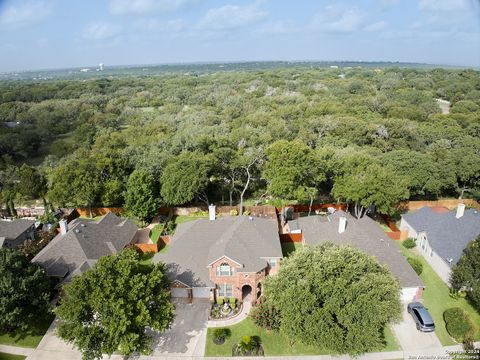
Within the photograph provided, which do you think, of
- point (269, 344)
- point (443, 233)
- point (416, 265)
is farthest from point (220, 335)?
point (443, 233)

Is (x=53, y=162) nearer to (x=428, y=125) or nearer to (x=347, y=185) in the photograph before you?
(x=347, y=185)

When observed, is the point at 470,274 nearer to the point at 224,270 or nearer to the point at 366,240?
the point at 366,240

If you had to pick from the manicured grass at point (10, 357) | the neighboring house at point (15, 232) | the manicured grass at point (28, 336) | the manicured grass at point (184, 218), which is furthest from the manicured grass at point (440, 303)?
the neighboring house at point (15, 232)

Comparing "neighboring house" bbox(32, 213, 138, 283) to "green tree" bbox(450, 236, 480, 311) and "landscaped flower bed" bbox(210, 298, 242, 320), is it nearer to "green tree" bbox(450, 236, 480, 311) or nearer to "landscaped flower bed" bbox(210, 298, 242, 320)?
"landscaped flower bed" bbox(210, 298, 242, 320)

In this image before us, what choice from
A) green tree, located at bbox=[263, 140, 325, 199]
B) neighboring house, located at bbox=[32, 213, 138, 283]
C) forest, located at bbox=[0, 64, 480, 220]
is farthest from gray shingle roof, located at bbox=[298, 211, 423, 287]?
neighboring house, located at bbox=[32, 213, 138, 283]

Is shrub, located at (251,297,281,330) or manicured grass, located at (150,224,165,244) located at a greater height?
shrub, located at (251,297,281,330)
